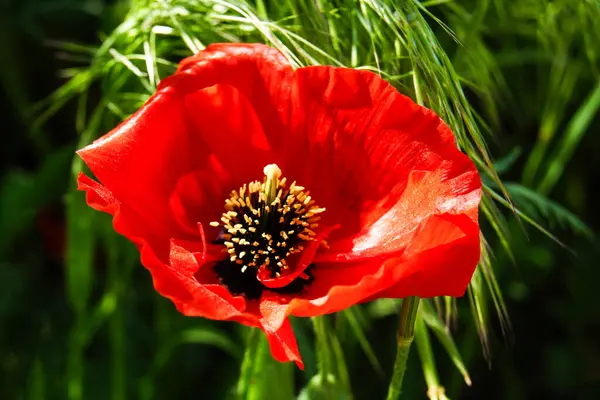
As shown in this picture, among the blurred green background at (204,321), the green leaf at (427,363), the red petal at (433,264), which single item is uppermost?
the red petal at (433,264)

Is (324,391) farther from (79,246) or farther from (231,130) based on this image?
(79,246)

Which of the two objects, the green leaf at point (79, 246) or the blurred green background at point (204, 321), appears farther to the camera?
the blurred green background at point (204, 321)

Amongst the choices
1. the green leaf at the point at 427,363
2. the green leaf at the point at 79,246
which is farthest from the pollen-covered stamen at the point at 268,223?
the green leaf at the point at 79,246

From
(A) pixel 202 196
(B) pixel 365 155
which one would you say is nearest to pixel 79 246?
(A) pixel 202 196

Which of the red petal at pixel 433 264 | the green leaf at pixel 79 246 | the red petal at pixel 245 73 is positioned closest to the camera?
the red petal at pixel 433 264

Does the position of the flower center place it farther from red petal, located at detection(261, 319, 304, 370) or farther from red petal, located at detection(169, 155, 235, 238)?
red petal, located at detection(261, 319, 304, 370)

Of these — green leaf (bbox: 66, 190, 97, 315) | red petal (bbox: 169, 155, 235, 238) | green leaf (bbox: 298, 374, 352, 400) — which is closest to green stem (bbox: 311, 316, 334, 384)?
green leaf (bbox: 298, 374, 352, 400)

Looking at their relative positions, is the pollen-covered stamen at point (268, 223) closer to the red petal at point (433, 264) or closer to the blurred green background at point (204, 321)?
the red petal at point (433, 264)
